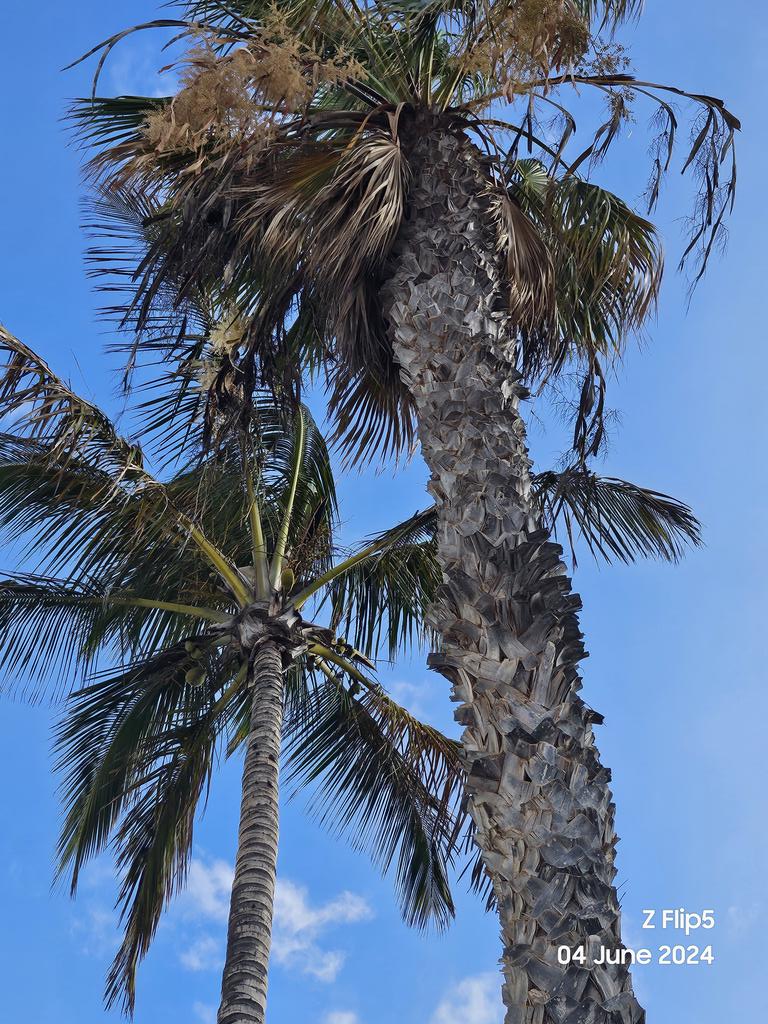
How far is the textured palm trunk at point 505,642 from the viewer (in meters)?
4.03

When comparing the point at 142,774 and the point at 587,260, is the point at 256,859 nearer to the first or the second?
the point at 142,774

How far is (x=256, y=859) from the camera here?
844 centimetres

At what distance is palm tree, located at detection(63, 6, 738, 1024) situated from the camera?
447 centimetres

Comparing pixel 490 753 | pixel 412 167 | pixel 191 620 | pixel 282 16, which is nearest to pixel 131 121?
pixel 282 16

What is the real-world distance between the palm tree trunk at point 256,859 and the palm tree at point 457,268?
2.41 m

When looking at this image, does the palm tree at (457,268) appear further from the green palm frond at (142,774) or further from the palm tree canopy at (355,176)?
the green palm frond at (142,774)

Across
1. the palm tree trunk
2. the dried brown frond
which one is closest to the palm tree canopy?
the dried brown frond

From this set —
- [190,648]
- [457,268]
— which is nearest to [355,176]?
[457,268]

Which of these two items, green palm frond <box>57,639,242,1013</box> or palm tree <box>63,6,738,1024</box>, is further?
green palm frond <box>57,639,242,1013</box>

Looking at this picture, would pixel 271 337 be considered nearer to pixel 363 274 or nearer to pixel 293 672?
pixel 363 274

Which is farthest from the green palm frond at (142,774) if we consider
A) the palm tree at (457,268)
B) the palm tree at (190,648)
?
the palm tree at (457,268)

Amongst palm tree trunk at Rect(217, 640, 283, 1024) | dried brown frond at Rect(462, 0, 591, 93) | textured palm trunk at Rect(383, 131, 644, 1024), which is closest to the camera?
textured palm trunk at Rect(383, 131, 644, 1024)

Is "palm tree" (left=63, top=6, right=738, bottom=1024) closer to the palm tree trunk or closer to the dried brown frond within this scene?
the dried brown frond

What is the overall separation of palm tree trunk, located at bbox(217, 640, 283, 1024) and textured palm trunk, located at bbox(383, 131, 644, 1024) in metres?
3.91
